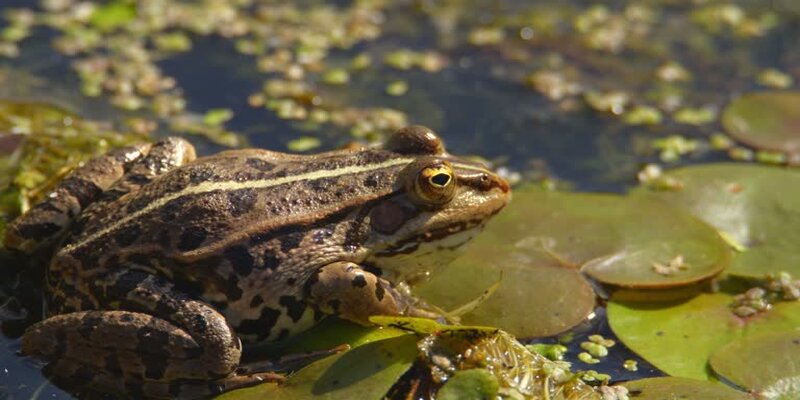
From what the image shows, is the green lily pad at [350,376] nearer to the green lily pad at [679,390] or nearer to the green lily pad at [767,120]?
the green lily pad at [679,390]

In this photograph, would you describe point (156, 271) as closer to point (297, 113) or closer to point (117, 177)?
point (117, 177)

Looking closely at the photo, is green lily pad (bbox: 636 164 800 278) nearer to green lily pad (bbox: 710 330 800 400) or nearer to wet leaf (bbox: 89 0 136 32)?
green lily pad (bbox: 710 330 800 400)

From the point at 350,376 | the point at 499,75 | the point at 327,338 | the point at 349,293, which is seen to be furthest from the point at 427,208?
the point at 499,75

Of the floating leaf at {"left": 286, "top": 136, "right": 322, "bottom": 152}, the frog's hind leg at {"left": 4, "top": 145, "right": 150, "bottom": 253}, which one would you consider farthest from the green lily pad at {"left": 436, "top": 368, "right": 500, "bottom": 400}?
the floating leaf at {"left": 286, "top": 136, "right": 322, "bottom": 152}

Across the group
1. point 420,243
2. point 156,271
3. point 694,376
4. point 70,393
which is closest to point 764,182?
point 694,376

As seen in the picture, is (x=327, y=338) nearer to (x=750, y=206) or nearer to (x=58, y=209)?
(x=58, y=209)

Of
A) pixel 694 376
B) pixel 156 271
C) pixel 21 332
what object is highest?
pixel 156 271

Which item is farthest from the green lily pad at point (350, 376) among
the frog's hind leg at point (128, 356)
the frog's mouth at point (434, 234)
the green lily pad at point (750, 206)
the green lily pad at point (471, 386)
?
the green lily pad at point (750, 206)
